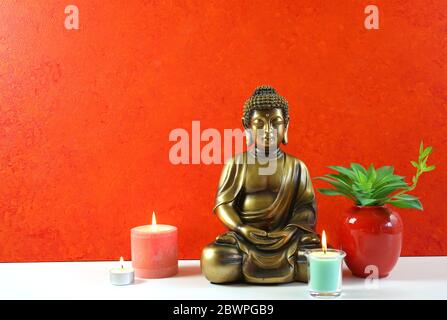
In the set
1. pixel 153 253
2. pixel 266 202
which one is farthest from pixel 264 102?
pixel 153 253

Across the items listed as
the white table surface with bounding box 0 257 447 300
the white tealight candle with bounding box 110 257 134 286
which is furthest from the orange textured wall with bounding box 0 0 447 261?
the white tealight candle with bounding box 110 257 134 286

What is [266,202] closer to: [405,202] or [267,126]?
[267,126]

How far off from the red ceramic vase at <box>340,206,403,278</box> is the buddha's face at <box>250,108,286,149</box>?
0.95ft

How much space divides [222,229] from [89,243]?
17.1 inches

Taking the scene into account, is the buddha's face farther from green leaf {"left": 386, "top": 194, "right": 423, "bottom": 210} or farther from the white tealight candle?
the white tealight candle

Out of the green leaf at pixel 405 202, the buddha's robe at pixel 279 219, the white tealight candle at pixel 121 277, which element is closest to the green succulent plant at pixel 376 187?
the green leaf at pixel 405 202

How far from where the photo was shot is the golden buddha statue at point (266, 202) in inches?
46.7

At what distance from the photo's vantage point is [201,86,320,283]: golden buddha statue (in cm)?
119

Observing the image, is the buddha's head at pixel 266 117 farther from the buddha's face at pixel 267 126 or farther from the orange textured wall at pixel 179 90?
the orange textured wall at pixel 179 90

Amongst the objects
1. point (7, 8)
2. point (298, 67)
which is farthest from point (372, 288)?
point (7, 8)

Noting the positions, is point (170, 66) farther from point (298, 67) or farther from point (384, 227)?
point (384, 227)

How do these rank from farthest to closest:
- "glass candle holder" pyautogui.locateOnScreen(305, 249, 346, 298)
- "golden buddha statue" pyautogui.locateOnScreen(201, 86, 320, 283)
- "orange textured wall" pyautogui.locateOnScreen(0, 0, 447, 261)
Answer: "orange textured wall" pyautogui.locateOnScreen(0, 0, 447, 261)
"golden buddha statue" pyautogui.locateOnScreen(201, 86, 320, 283)
"glass candle holder" pyautogui.locateOnScreen(305, 249, 346, 298)

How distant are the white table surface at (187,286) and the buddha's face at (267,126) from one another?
38cm

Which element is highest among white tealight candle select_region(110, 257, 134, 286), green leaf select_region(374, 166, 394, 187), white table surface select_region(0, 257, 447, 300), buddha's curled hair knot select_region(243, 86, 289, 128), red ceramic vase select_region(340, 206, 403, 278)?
buddha's curled hair knot select_region(243, 86, 289, 128)
